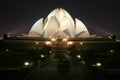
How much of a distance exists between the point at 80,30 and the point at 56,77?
126 feet

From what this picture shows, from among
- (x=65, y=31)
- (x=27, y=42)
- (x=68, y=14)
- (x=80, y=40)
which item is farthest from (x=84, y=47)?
(x=68, y=14)

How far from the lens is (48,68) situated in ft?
98.4

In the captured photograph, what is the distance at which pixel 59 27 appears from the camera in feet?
203

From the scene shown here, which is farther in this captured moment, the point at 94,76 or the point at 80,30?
the point at 80,30

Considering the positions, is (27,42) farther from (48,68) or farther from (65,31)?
(48,68)

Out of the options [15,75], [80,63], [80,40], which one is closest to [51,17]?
[80,40]

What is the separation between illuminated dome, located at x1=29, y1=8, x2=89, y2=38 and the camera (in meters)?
61.3

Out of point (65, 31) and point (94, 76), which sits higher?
point (65, 31)

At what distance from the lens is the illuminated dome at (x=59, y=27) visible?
61.3m

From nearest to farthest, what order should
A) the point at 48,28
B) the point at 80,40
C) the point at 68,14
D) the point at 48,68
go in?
the point at 48,68, the point at 80,40, the point at 48,28, the point at 68,14

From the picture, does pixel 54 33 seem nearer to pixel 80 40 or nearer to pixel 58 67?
pixel 80 40

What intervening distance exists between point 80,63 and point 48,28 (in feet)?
94.8

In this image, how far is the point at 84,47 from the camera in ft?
161

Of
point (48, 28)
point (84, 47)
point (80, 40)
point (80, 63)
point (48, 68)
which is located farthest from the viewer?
point (48, 28)
